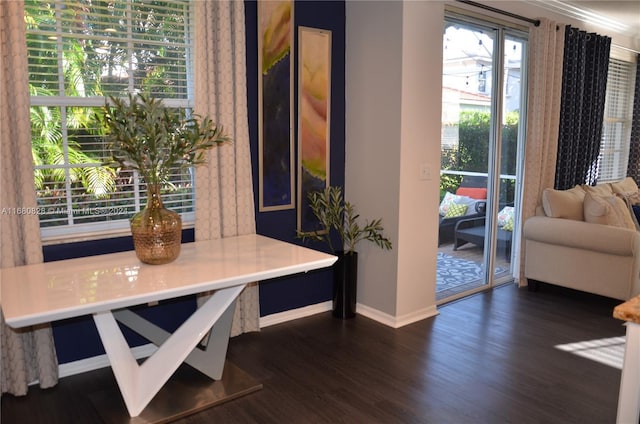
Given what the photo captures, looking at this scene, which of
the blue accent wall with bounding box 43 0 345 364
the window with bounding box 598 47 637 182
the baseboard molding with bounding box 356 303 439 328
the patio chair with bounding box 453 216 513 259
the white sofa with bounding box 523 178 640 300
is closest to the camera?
the blue accent wall with bounding box 43 0 345 364

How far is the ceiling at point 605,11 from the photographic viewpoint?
480cm

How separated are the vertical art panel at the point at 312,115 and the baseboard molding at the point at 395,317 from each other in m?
0.73

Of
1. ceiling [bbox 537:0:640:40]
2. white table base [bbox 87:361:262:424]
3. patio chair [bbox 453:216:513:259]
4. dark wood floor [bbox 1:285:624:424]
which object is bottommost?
dark wood floor [bbox 1:285:624:424]

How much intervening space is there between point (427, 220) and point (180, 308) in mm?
1830

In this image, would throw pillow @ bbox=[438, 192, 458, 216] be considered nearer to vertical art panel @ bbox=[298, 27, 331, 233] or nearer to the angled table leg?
vertical art panel @ bbox=[298, 27, 331, 233]

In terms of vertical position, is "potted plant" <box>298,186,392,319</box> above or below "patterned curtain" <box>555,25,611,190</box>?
below

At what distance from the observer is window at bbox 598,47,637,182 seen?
600cm

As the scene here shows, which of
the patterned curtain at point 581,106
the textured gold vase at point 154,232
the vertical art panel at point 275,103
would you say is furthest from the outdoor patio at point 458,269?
the textured gold vase at point 154,232

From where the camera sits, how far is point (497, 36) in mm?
4383

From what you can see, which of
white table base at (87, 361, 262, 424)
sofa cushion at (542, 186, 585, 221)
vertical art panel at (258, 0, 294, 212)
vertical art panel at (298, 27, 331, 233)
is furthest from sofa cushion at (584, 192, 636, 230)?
white table base at (87, 361, 262, 424)

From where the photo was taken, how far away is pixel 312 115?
3.71 metres

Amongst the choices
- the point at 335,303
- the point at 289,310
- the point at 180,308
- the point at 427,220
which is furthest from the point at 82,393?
the point at 427,220

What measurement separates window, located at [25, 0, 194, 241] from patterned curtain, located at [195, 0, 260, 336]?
0.48 ft

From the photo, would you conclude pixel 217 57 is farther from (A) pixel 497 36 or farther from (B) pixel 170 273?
(A) pixel 497 36
